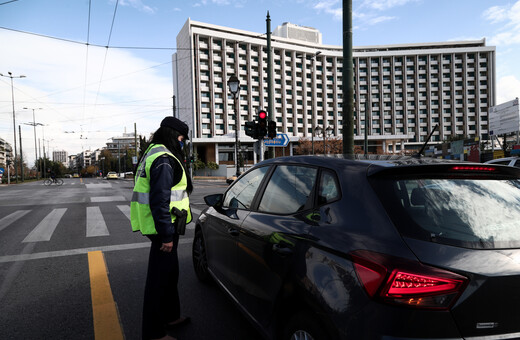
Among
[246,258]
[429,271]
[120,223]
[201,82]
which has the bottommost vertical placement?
[120,223]

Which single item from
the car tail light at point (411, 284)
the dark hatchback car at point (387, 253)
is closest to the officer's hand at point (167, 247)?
the dark hatchback car at point (387, 253)

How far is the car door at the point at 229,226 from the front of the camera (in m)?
2.68

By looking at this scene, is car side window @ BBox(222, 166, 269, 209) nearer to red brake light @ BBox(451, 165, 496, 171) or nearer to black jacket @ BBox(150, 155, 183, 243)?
black jacket @ BBox(150, 155, 183, 243)

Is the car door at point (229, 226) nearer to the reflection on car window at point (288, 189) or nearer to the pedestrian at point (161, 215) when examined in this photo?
the reflection on car window at point (288, 189)

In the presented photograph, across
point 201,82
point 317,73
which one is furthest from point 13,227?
point 317,73

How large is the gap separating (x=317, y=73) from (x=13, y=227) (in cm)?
7935

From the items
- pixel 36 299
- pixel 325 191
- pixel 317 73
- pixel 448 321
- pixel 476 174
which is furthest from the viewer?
pixel 317 73

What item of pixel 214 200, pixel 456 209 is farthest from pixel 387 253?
pixel 214 200

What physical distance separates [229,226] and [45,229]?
6.27 m

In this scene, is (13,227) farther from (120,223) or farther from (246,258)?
(246,258)

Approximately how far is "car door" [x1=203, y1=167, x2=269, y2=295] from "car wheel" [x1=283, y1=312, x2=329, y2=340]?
87cm

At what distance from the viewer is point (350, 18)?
661cm

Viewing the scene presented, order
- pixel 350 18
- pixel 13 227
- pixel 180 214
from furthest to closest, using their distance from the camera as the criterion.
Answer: pixel 13 227 → pixel 350 18 → pixel 180 214

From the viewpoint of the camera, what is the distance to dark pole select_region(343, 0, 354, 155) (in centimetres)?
649
